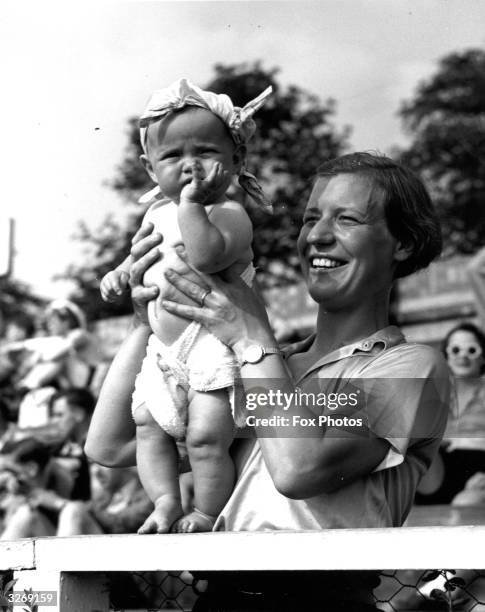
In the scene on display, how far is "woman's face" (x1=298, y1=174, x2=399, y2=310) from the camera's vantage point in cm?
180

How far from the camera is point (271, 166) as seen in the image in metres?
4.94

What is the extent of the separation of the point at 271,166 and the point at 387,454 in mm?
3461

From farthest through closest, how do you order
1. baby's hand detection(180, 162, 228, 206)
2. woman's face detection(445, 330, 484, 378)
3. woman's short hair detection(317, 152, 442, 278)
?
1. woman's face detection(445, 330, 484, 378)
2. woman's short hair detection(317, 152, 442, 278)
3. baby's hand detection(180, 162, 228, 206)

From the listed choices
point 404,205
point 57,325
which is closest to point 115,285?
point 404,205

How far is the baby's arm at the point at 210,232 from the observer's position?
173 cm

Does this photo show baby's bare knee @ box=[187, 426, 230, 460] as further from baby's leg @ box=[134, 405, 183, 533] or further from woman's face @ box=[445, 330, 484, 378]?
woman's face @ box=[445, 330, 484, 378]

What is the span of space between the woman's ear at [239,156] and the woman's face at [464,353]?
2.24 meters

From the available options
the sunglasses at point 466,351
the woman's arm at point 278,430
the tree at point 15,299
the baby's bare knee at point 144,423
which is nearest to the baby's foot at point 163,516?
the baby's bare knee at point 144,423

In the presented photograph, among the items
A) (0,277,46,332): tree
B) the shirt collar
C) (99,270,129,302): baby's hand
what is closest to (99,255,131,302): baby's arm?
(99,270,129,302): baby's hand

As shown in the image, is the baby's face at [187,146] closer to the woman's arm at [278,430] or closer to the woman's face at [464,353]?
the woman's arm at [278,430]

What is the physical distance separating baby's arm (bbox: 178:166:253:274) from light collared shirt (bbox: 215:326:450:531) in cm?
27

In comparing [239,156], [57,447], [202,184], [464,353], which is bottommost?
[202,184]

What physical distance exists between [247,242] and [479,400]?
2.01m

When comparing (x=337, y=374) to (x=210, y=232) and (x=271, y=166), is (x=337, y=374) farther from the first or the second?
(x=271, y=166)
